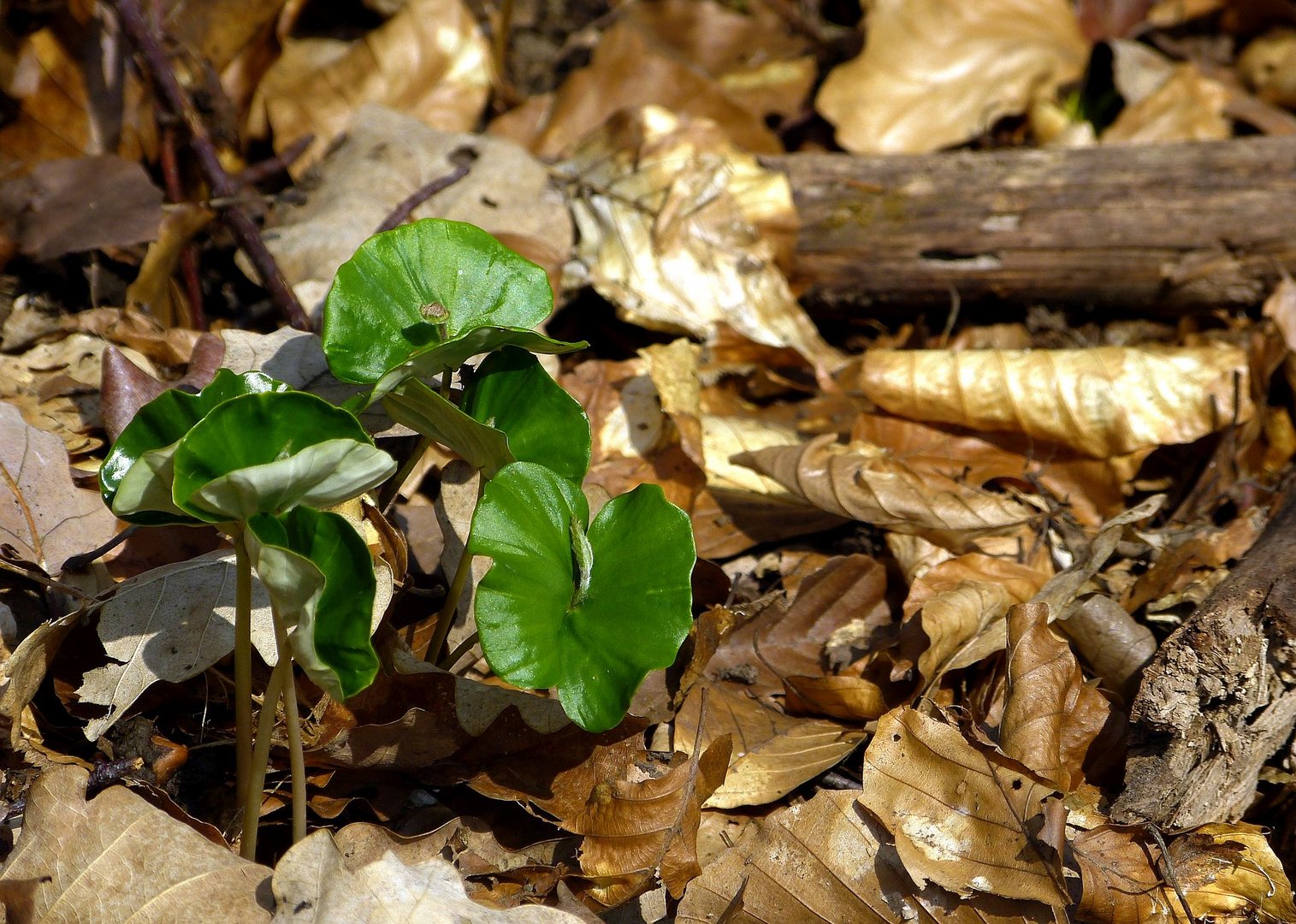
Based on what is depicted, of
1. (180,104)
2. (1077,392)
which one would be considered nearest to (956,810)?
(1077,392)

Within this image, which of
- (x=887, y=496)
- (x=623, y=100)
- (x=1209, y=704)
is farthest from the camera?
(x=623, y=100)

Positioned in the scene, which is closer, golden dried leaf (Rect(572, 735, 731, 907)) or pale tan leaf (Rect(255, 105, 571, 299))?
golden dried leaf (Rect(572, 735, 731, 907))

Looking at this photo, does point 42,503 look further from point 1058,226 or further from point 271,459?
point 1058,226

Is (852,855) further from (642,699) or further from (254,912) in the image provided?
(254,912)

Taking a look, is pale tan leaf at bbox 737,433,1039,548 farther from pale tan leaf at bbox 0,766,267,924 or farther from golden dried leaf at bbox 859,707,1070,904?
pale tan leaf at bbox 0,766,267,924

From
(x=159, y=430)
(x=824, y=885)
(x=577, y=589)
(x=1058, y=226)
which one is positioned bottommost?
(x=824, y=885)

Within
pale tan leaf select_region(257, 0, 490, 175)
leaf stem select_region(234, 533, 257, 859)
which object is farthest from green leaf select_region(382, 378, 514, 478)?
pale tan leaf select_region(257, 0, 490, 175)

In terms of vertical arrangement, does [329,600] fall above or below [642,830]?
above
